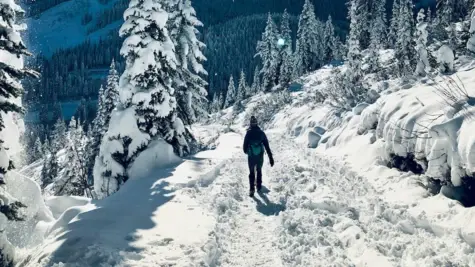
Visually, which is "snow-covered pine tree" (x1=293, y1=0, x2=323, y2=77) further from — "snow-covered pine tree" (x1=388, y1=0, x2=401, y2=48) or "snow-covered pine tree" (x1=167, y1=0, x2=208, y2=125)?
"snow-covered pine tree" (x1=167, y1=0, x2=208, y2=125)

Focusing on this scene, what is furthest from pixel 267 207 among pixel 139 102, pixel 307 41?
Result: pixel 307 41

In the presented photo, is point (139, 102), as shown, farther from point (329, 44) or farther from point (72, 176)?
point (329, 44)

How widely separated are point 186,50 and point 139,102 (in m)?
10.7

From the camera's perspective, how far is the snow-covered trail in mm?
5969

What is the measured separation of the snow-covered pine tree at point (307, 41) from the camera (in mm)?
73000

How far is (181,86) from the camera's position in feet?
83.0

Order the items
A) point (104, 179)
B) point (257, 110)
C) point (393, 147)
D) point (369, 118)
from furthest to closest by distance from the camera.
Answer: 1. point (257, 110)
2. point (104, 179)
3. point (369, 118)
4. point (393, 147)

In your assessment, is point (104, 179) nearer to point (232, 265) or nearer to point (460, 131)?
point (232, 265)

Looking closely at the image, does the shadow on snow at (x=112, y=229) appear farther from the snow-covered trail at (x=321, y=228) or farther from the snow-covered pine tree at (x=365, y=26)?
the snow-covered pine tree at (x=365, y=26)

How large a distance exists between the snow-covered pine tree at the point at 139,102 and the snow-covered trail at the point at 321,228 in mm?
5096

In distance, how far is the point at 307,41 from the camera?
75.4 meters

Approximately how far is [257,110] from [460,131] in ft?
128

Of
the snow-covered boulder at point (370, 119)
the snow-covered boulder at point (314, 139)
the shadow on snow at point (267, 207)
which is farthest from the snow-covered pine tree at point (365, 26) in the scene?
the shadow on snow at point (267, 207)

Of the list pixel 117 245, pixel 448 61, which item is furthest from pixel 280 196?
pixel 448 61
